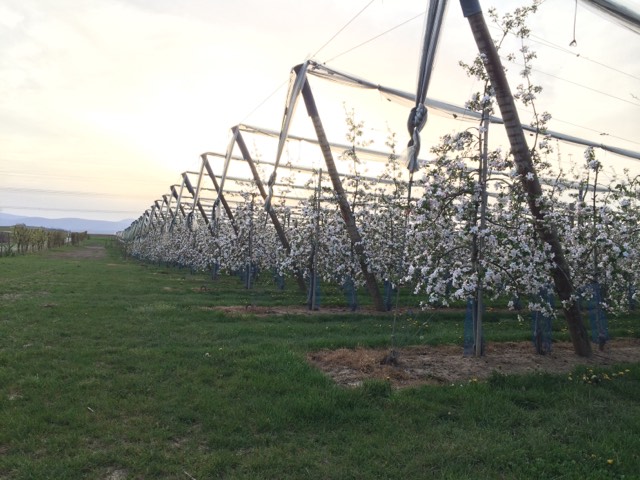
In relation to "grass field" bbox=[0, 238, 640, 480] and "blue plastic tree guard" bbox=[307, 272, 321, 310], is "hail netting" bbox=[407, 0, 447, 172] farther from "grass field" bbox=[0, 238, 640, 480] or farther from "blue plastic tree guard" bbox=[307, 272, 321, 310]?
"blue plastic tree guard" bbox=[307, 272, 321, 310]

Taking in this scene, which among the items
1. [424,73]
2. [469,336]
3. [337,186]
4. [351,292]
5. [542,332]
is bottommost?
[469,336]

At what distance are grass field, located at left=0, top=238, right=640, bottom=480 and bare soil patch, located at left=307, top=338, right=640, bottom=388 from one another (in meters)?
0.42

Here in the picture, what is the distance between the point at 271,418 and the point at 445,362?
3.79m

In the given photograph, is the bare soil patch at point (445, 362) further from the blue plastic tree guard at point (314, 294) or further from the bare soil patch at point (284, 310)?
the blue plastic tree guard at point (314, 294)

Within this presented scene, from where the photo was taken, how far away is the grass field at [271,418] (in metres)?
4.45

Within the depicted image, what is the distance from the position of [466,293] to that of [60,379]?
6.10 m

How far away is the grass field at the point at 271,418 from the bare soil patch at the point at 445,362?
16.6 inches

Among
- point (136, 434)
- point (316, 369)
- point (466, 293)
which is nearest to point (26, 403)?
point (136, 434)

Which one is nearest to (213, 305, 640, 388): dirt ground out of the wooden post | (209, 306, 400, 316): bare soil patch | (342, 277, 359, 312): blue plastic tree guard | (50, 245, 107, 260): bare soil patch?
the wooden post

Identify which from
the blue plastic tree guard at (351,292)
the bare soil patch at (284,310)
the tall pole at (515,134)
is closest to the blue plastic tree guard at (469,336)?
the tall pole at (515,134)

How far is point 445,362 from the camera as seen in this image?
814cm

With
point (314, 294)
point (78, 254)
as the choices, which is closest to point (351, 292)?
point (314, 294)

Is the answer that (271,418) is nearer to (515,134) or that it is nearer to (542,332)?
(515,134)

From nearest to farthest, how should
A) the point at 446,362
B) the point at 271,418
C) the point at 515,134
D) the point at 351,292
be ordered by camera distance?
the point at 271,418, the point at 515,134, the point at 446,362, the point at 351,292
